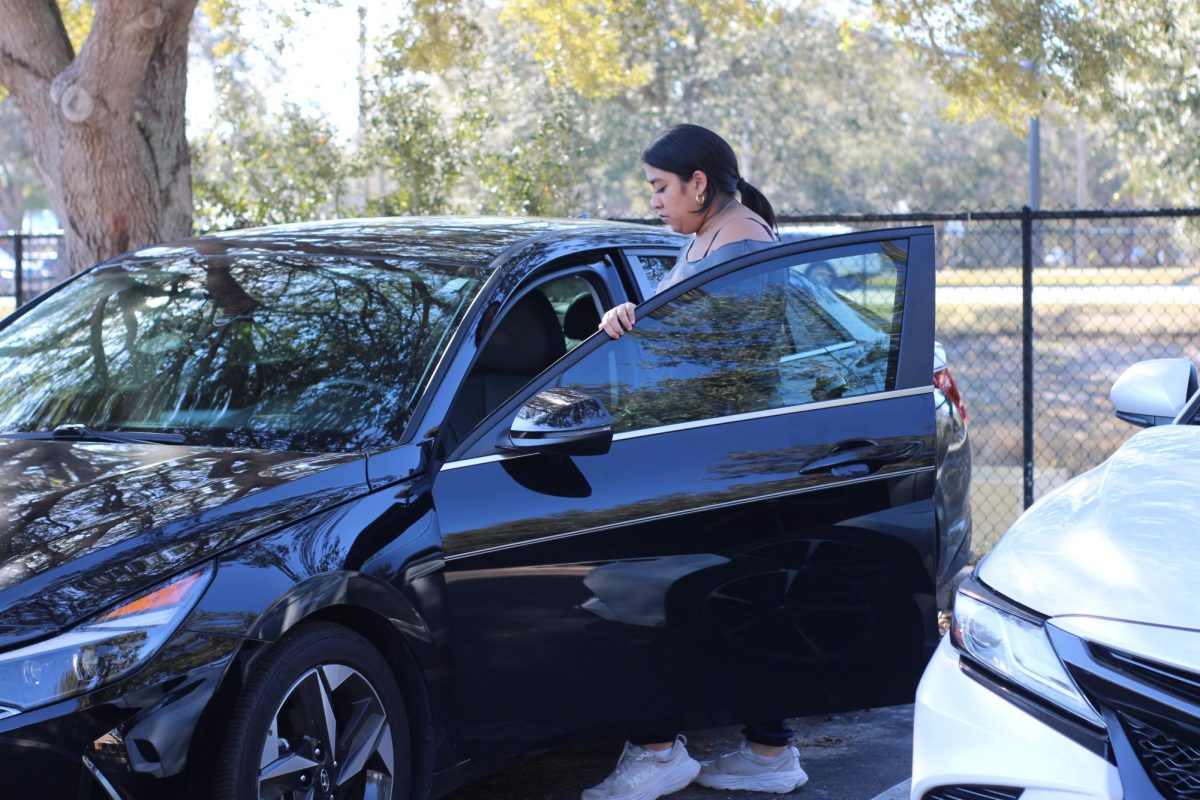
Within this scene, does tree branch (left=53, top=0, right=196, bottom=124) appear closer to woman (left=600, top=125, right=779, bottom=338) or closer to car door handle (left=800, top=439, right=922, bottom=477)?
woman (left=600, top=125, right=779, bottom=338)

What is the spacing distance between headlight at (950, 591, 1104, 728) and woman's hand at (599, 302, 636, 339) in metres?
1.25

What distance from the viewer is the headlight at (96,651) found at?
2.50m

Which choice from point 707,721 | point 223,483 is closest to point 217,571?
point 223,483

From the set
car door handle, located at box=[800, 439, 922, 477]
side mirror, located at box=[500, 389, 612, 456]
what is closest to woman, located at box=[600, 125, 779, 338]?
car door handle, located at box=[800, 439, 922, 477]

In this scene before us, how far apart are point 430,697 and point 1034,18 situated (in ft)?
29.5

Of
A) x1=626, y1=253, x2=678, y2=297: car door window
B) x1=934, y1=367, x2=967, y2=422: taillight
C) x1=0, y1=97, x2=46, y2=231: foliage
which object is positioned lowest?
x1=934, y1=367, x2=967, y2=422: taillight

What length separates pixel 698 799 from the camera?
403 cm

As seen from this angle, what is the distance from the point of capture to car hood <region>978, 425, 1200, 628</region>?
2434 mm

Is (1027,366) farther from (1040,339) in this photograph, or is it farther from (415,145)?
(1040,339)

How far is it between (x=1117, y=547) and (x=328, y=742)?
174cm

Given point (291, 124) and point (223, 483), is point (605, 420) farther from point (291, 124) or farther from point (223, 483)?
point (291, 124)

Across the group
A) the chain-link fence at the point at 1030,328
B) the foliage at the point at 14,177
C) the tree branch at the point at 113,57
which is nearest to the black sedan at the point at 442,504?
the tree branch at the point at 113,57

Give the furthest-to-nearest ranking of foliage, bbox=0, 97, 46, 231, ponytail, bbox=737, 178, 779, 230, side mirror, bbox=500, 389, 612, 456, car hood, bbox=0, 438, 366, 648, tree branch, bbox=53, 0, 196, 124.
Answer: foliage, bbox=0, 97, 46, 231 → tree branch, bbox=53, 0, 196, 124 → ponytail, bbox=737, 178, 779, 230 → side mirror, bbox=500, 389, 612, 456 → car hood, bbox=0, 438, 366, 648

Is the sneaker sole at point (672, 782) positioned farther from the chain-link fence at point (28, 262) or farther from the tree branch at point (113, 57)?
the chain-link fence at point (28, 262)
